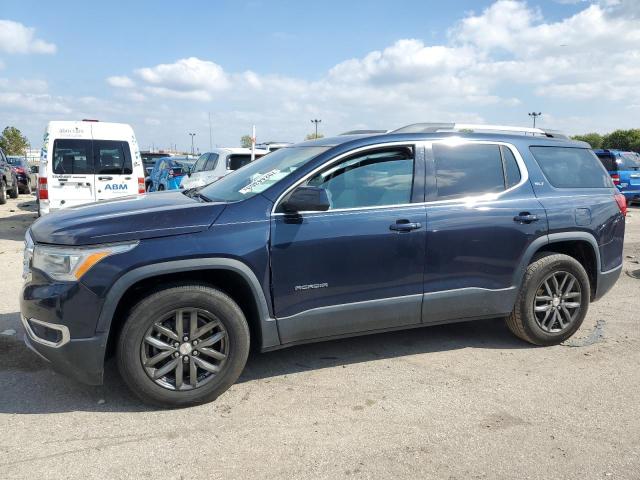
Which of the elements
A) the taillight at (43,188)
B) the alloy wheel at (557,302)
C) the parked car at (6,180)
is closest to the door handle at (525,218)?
the alloy wheel at (557,302)

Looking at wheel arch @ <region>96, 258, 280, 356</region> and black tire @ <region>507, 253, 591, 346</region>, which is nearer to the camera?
wheel arch @ <region>96, 258, 280, 356</region>

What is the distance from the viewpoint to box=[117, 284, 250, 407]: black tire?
10.6ft

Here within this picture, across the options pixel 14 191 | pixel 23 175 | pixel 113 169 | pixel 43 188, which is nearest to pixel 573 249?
pixel 113 169

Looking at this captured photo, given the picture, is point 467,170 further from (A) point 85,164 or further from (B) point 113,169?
(A) point 85,164

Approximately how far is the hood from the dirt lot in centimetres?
113

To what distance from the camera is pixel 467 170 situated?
4238 millimetres

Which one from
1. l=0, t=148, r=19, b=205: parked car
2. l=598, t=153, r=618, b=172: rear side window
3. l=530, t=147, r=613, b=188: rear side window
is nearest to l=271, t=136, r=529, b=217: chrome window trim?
l=530, t=147, r=613, b=188: rear side window

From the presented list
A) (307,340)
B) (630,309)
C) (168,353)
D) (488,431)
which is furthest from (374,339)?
(630,309)

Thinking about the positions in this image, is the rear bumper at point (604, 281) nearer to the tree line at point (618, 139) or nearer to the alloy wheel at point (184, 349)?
the alloy wheel at point (184, 349)

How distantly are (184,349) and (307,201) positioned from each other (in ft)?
4.08

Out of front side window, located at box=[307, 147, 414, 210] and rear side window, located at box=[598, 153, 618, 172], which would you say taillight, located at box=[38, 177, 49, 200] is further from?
rear side window, located at box=[598, 153, 618, 172]

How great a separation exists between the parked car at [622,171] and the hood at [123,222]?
51.6ft

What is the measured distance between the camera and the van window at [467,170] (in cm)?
412

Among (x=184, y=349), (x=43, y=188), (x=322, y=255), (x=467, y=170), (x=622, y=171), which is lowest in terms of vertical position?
(x=184, y=349)
